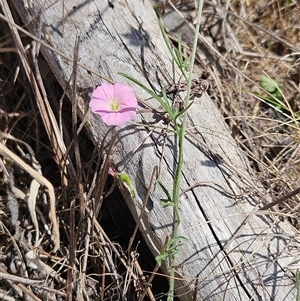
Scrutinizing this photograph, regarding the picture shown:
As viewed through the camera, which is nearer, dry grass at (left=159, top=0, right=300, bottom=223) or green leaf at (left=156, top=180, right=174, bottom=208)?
green leaf at (left=156, top=180, right=174, bottom=208)

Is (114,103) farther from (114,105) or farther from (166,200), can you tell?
(166,200)

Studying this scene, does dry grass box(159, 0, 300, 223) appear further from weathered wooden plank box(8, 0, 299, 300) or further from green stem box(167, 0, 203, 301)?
green stem box(167, 0, 203, 301)

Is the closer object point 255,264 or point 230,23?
point 255,264

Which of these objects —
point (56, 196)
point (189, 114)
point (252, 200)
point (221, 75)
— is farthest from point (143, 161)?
point (221, 75)

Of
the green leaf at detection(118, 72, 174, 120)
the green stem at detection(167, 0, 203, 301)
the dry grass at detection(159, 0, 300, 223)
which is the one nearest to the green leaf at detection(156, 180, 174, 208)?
the green stem at detection(167, 0, 203, 301)

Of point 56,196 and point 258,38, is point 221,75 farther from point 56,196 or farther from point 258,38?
point 56,196

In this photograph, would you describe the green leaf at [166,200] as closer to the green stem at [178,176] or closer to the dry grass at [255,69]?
the green stem at [178,176]

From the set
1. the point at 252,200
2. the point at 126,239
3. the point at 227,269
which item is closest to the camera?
the point at 227,269
